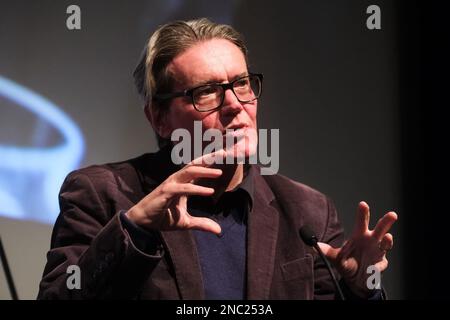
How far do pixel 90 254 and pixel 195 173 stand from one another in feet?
0.89

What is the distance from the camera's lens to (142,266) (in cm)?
109

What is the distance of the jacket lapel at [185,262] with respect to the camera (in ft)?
3.90

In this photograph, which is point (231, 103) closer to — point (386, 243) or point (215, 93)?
point (215, 93)

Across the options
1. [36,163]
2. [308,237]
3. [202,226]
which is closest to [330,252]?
[308,237]

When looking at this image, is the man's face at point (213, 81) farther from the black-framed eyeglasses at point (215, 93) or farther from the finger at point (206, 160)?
the finger at point (206, 160)

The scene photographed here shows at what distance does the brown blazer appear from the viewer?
1.11 meters

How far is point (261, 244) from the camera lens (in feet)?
4.18

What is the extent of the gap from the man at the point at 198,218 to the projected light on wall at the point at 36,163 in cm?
37

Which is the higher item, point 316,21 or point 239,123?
point 316,21

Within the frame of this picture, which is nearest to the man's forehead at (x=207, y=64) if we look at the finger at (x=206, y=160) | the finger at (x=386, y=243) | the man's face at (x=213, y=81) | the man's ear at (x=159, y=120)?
the man's face at (x=213, y=81)

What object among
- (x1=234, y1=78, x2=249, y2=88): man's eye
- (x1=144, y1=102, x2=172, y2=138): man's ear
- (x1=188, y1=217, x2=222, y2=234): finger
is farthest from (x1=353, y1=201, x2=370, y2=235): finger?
(x1=144, y1=102, x2=172, y2=138): man's ear

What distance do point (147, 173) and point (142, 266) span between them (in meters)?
0.34
